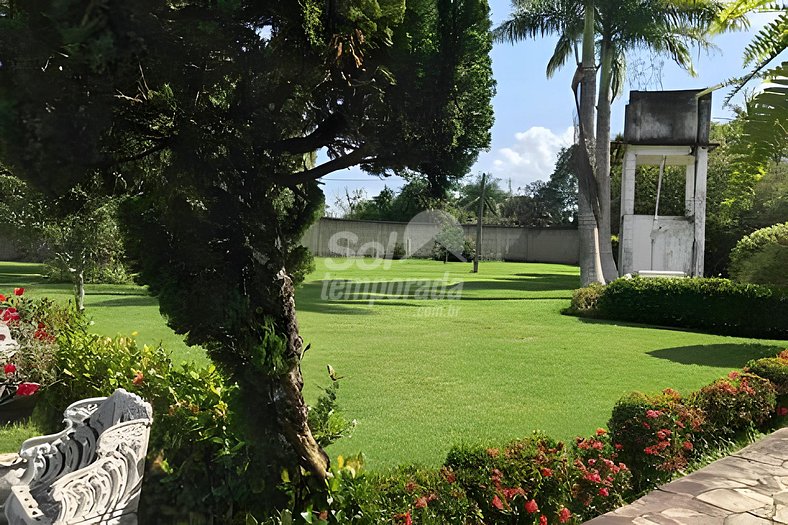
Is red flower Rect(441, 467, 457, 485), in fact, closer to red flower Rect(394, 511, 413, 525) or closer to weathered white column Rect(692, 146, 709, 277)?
red flower Rect(394, 511, 413, 525)

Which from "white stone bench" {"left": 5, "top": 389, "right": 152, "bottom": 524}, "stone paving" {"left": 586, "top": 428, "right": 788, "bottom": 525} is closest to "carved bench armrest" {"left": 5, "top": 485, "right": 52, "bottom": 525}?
"white stone bench" {"left": 5, "top": 389, "right": 152, "bottom": 524}

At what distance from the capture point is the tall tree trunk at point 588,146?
1669cm

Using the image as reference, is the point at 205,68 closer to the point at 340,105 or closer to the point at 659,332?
the point at 340,105

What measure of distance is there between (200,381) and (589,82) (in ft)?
50.6

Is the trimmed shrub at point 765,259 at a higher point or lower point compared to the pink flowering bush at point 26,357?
higher

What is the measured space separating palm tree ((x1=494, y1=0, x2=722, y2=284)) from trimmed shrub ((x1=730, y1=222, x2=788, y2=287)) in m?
3.81

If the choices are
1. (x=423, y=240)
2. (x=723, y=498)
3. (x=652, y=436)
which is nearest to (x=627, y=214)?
(x=652, y=436)

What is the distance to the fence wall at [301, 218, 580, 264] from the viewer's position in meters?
32.9

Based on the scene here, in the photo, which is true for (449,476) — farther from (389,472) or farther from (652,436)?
(652,436)

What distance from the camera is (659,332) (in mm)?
12023

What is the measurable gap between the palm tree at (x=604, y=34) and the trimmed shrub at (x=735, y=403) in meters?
10.8

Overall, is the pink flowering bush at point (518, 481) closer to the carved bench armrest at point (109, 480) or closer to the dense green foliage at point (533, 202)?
the carved bench armrest at point (109, 480)

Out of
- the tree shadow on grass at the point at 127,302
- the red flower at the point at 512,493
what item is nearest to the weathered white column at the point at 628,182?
the tree shadow on grass at the point at 127,302

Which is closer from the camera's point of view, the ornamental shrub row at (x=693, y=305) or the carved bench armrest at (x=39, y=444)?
the carved bench armrest at (x=39, y=444)
